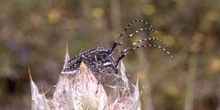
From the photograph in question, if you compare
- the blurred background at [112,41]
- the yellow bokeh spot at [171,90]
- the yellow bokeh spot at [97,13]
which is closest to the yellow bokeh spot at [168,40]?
the blurred background at [112,41]

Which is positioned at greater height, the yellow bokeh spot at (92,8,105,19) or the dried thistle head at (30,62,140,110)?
the yellow bokeh spot at (92,8,105,19)

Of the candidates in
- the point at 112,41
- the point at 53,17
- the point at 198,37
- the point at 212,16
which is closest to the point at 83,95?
the point at 112,41

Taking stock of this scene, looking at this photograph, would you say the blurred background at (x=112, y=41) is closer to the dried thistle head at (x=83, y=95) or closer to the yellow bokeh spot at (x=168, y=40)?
the yellow bokeh spot at (x=168, y=40)

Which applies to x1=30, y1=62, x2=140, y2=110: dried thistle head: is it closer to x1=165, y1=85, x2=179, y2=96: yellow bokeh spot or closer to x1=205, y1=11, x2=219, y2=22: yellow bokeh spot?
x1=165, y1=85, x2=179, y2=96: yellow bokeh spot

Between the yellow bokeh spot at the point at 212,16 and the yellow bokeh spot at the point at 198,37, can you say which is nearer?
the yellow bokeh spot at the point at 198,37

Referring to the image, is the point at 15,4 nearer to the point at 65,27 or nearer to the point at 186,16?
the point at 65,27

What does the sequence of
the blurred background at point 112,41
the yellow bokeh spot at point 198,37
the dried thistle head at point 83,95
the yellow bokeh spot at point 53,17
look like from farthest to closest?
the yellow bokeh spot at point 53,17 < the yellow bokeh spot at point 198,37 < the blurred background at point 112,41 < the dried thistle head at point 83,95

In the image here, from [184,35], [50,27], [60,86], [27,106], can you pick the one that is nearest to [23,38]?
[50,27]

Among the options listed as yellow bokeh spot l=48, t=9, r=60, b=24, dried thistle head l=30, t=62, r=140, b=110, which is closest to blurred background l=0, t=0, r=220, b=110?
yellow bokeh spot l=48, t=9, r=60, b=24
